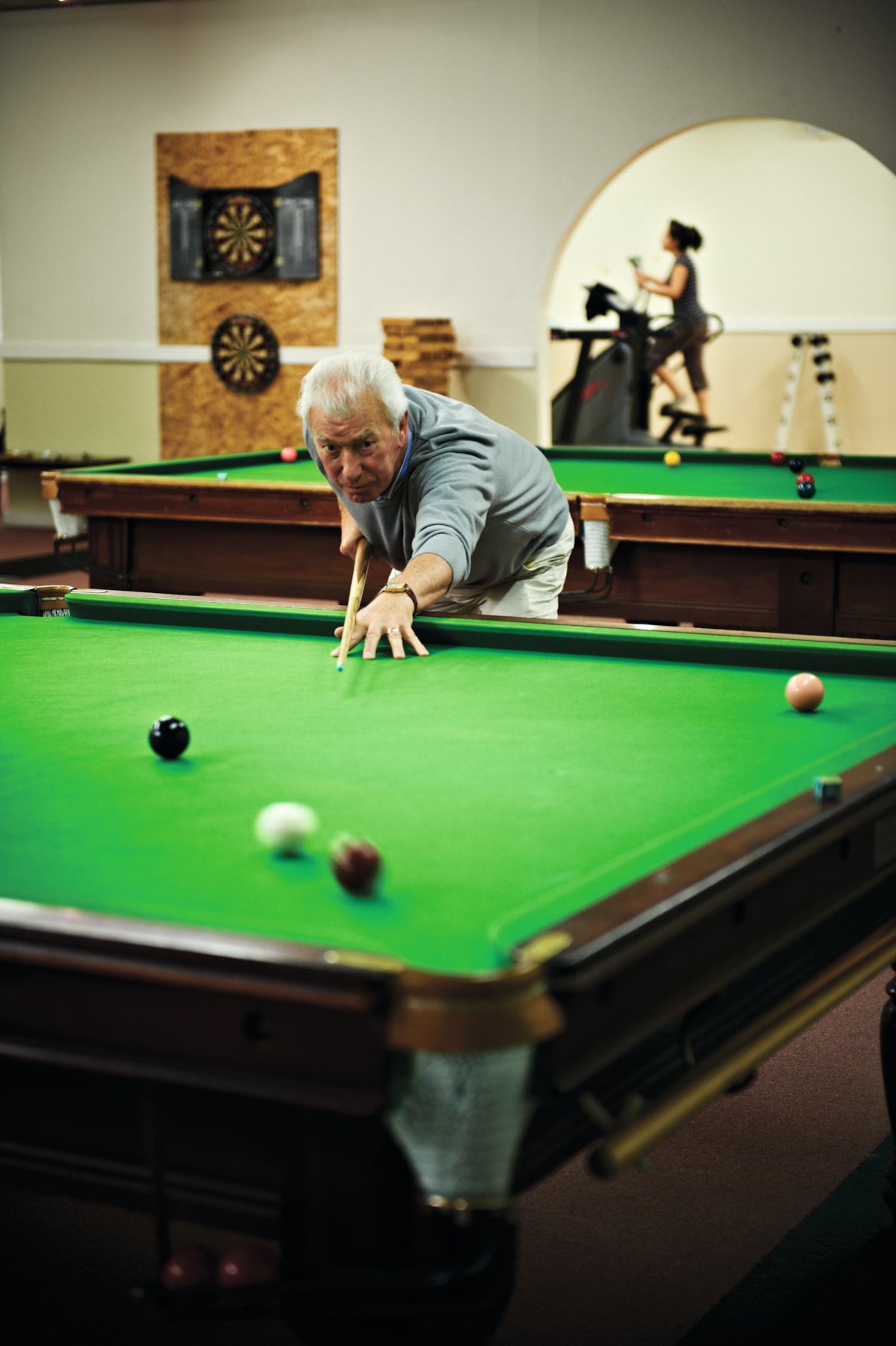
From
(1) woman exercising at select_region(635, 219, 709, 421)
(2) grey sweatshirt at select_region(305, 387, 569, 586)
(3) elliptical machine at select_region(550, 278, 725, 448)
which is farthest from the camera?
(1) woman exercising at select_region(635, 219, 709, 421)

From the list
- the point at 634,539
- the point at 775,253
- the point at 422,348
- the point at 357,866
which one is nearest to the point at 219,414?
the point at 422,348

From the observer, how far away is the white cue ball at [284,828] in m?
1.44

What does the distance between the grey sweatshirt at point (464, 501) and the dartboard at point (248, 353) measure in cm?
618

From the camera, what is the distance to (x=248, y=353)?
9570 mm

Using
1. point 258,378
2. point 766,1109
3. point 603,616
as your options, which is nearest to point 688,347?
point 258,378

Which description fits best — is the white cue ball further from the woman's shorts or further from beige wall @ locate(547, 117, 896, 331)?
beige wall @ locate(547, 117, 896, 331)

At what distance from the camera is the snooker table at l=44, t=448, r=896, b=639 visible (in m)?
4.12

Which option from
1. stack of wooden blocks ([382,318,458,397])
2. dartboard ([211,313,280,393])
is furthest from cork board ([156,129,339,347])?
stack of wooden blocks ([382,318,458,397])

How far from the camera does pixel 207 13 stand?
9.38m

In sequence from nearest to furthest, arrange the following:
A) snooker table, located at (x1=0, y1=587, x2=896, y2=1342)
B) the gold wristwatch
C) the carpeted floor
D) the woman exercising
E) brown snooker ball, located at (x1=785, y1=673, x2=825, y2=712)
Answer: snooker table, located at (x1=0, y1=587, x2=896, y2=1342), the carpeted floor, brown snooker ball, located at (x1=785, y1=673, x2=825, y2=712), the gold wristwatch, the woman exercising

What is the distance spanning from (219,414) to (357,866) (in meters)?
8.71

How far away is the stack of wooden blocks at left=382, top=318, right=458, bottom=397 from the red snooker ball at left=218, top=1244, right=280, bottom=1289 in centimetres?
776

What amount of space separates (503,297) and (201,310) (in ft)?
6.71

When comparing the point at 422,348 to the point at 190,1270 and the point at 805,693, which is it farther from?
the point at 190,1270
